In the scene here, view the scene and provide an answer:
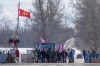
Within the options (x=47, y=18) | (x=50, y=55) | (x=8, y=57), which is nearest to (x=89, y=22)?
(x=47, y=18)

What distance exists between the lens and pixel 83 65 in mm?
34781

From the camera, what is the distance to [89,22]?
67188mm

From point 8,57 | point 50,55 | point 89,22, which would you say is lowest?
point 8,57

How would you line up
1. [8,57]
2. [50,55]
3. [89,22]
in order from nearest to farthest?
[8,57], [50,55], [89,22]

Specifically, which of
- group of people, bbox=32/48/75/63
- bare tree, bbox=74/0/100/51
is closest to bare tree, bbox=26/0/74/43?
bare tree, bbox=74/0/100/51

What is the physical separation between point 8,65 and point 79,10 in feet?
123

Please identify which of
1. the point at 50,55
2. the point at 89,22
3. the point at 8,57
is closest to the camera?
the point at 8,57

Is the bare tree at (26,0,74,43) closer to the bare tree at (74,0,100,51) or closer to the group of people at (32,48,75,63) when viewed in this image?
the bare tree at (74,0,100,51)

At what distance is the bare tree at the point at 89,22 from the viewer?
219 feet

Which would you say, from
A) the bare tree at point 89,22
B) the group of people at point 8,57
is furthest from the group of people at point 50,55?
the bare tree at point 89,22

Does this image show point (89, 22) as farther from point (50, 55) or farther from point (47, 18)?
point (50, 55)

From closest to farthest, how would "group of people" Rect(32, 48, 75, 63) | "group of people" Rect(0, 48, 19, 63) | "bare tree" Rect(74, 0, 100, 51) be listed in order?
"group of people" Rect(0, 48, 19, 63) → "group of people" Rect(32, 48, 75, 63) → "bare tree" Rect(74, 0, 100, 51)

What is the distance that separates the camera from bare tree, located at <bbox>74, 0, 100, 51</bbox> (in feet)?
219

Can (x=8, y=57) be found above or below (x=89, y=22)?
below
